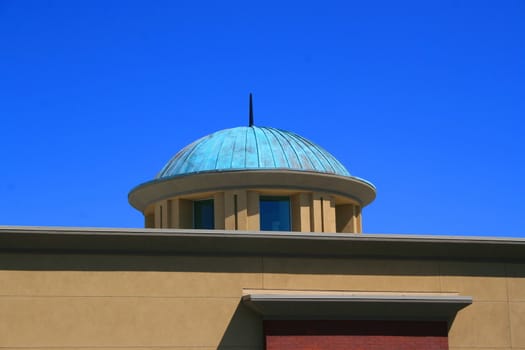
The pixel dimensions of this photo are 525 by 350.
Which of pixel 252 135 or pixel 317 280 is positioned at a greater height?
pixel 252 135

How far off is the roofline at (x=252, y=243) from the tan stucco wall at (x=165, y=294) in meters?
0.19

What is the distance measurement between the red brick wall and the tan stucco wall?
45 centimetres

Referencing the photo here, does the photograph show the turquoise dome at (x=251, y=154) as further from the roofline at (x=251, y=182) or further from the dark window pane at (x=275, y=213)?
the dark window pane at (x=275, y=213)

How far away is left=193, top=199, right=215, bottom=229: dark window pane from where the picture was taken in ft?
86.8

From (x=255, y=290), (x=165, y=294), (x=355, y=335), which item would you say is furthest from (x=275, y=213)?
(x=165, y=294)

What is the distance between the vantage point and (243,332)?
20703mm

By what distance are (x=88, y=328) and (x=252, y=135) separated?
1079cm

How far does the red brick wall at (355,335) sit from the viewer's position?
813 inches

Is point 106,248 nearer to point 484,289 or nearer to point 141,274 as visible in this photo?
point 141,274

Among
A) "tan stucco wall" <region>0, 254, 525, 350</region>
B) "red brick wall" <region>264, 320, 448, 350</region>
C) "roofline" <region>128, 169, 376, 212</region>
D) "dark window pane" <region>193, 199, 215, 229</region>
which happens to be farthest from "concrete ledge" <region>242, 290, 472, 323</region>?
"dark window pane" <region>193, 199, 215, 229</region>

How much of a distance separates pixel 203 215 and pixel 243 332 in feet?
21.9

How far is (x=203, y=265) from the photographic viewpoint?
821 inches

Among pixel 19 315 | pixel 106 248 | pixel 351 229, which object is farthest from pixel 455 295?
→ pixel 19 315

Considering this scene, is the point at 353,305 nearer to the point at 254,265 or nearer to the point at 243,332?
the point at 254,265
